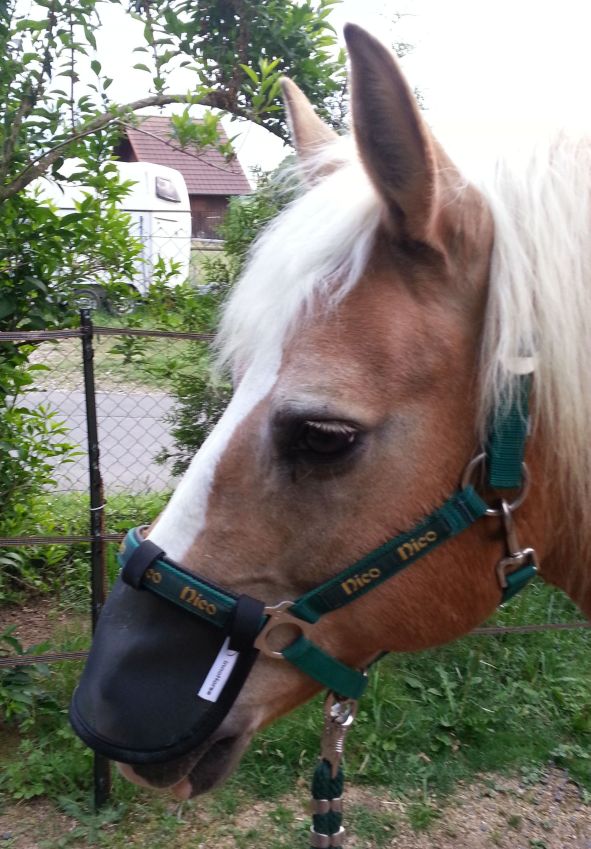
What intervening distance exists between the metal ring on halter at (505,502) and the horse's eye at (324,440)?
225 millimetres

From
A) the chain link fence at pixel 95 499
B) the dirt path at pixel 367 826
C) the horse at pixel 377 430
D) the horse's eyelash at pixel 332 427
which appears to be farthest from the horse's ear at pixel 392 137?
the dirt path at pixel 367 826

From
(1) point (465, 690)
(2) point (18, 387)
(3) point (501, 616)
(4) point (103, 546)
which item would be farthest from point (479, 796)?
(2) point (18, 387)

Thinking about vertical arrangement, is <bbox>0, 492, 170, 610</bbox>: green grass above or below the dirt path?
above

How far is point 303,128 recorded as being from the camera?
1796 millimetres

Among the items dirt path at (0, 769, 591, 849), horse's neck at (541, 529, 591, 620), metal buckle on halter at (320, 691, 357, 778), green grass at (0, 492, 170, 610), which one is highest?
horse's neck at (541, 529, 591, 620)

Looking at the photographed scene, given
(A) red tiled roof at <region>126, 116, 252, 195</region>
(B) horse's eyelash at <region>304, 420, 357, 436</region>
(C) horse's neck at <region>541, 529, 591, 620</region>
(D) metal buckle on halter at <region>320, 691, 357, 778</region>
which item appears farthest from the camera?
(A) red tiled roof at <region>126, 116, 252, 195</region>

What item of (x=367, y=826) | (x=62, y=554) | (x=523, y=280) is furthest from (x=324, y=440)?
(x=62, y=554)

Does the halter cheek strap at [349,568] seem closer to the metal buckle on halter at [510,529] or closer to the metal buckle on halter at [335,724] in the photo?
the metal buckle on halter at [510,529]

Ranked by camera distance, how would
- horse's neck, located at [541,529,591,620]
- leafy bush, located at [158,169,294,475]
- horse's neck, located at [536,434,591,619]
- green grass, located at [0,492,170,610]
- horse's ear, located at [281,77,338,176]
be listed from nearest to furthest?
horse's neck, located at [536,434,591,619] → horse's neck, located at [541,529,591,620] → horse's ear, located at [281,77,338,176] → leafy bush, located at [158,169,294,475] → green grass, located at [0,492,170,610]

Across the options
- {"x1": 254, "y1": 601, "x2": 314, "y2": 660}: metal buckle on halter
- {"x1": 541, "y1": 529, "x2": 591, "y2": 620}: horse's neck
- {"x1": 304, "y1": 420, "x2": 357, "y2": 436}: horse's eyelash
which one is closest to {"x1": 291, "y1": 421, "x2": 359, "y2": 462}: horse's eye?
{"x1": 304, "y1": 420, "x2": 357, "y2": 436}: horse's eyelash

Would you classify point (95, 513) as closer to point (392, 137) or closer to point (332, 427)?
point (332, 427)

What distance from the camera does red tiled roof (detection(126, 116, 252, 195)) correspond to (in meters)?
3.15

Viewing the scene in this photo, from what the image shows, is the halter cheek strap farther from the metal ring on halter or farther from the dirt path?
the dirt path

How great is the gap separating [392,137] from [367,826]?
8.49 ft
